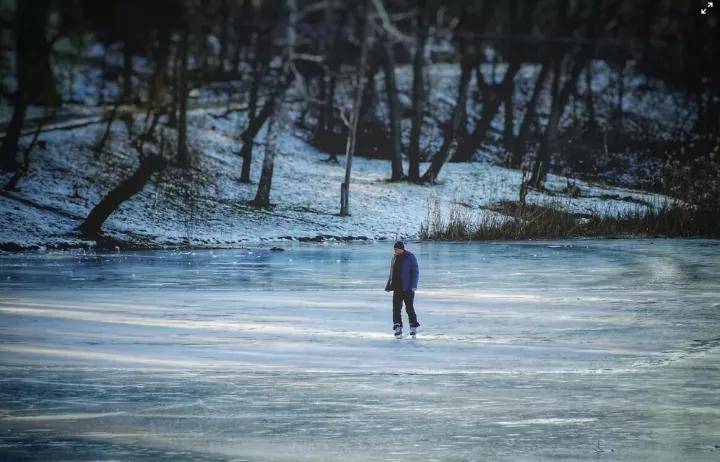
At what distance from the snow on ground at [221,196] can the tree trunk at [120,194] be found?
334 mm

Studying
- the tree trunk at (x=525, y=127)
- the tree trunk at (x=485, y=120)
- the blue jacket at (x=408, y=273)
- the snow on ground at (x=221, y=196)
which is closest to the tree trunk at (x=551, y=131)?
the tree trunk at (x=525, y=127)

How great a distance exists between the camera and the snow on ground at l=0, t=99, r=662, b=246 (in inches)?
1512

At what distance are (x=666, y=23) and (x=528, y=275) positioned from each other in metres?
43.0

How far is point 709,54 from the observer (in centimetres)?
6825

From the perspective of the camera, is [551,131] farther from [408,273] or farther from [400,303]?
[400,303]

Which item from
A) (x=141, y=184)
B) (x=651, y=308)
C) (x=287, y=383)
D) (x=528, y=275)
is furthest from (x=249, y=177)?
(x=287, y=383)

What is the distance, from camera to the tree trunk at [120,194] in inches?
1469

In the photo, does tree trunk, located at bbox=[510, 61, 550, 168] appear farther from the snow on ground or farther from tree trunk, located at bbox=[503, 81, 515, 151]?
tree trunk, located at bbox=[503, 81, 515, 151]

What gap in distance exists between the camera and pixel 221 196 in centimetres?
4547

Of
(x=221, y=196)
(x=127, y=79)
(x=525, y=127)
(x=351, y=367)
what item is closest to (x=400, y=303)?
(x=351, y=367)

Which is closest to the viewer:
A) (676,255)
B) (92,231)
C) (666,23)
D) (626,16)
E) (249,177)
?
(676,255)

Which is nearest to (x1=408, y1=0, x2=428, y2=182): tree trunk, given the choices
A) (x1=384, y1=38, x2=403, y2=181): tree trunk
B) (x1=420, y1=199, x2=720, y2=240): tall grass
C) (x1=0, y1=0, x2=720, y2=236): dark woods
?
(x1=0, y1=0, x2=720, y2=236): dark woods

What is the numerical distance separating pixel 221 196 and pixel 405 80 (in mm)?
28717

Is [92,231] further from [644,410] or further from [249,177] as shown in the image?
[644,410]
